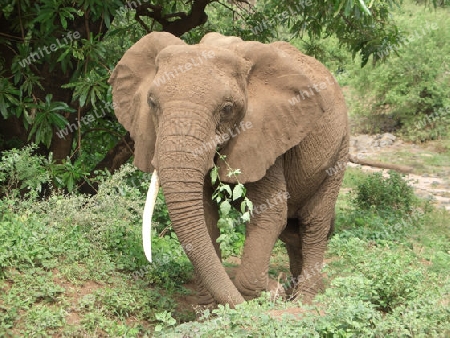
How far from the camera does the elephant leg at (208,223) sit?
5.78 metres

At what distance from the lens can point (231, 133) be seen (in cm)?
533

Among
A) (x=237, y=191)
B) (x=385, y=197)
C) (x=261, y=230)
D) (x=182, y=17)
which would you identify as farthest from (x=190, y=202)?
(x=385, y=197)

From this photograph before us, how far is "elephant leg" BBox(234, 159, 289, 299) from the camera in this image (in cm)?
566

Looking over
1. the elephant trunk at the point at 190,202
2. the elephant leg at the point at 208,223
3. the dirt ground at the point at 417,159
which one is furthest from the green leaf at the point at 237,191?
the dirt ground at the point at 417,159

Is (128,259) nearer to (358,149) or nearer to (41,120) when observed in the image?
(41,120)

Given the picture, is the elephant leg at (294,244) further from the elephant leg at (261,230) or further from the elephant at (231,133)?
the elephant leg at (261,230)

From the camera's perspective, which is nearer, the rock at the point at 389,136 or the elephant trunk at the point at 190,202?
the elephant trunk at the point at 190,202

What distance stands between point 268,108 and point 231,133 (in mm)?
413

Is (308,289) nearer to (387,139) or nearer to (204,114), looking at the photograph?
(204,114)

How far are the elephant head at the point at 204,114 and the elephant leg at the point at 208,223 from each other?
1.63 feet

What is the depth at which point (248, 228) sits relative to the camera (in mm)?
5770

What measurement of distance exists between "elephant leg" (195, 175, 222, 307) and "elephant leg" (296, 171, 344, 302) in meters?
1.28

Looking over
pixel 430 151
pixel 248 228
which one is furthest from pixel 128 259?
pixel 430 151

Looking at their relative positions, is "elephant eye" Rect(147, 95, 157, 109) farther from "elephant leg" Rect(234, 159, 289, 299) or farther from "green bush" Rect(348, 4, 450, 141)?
"green bush" Rect(348, 4, 450, 141)
